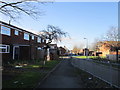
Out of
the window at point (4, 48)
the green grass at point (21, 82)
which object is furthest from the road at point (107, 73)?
the window at point (4, 48)

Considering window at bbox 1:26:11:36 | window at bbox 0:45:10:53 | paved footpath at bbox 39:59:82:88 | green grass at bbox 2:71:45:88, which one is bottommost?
paved footpath at bbox 39:59:82:88

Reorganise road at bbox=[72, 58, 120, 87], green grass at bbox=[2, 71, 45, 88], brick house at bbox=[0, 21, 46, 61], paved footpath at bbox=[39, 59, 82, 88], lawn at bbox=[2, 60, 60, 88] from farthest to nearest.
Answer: brick house at bbox=[0, 21, 46, 61] → road at bbox=[72, 58, 120, 87] → paved footpath at bbox=[39, 59, 82, 88] → lawn at bbox=[2, 60, 60, 88] → green grass at bbox=[2, 71, 45, 88]

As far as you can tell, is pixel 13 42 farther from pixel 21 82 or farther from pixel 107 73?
pixel 21 82

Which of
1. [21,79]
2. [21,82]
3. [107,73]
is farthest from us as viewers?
[107,73]

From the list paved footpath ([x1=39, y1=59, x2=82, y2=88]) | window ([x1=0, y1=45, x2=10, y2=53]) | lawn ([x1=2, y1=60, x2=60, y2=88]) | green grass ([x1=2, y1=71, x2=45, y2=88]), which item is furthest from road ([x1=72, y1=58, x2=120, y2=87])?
window ([x1=0, y1=45, x2=10, y2=53])

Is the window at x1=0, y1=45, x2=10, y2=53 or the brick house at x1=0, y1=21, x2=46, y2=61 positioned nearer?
the window at x1=0, y1=45, x2=10, y2=53

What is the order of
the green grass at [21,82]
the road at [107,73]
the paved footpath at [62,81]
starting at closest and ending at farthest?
the green grass at [21,82], the paved footpath at [62,81], the road at [107,73]

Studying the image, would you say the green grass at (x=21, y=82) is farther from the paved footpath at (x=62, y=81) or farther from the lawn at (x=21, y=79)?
the paved footpath at (x=62, y=81)

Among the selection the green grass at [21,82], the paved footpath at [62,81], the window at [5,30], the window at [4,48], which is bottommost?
the paved footpath at [62,81]

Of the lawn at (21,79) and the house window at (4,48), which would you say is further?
the house window at (4,48)

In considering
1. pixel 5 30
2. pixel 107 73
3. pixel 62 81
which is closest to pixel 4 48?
pixel 5 30

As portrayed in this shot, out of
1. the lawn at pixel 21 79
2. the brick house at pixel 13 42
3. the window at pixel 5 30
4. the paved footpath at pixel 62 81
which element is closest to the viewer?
the lawn at pixel 21 79

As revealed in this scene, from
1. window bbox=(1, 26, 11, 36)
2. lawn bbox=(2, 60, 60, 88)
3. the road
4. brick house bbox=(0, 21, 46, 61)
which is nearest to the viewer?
lawn bbox=(2, 60, 60, 88)

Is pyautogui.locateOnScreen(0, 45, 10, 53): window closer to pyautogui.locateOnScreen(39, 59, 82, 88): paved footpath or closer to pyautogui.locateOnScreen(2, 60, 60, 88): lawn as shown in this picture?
pyautogui.locateOnScreen(2, 60, 60, 88): lawn
